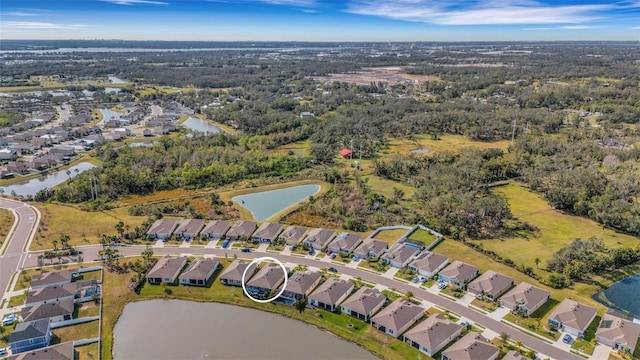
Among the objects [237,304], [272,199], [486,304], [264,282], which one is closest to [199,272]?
[237,304]

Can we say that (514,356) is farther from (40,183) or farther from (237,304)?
(40,183)

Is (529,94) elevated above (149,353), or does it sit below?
above

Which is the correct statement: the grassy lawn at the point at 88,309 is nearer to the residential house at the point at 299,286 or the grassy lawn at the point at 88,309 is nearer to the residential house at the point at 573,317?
the residential house at the point at 299,286

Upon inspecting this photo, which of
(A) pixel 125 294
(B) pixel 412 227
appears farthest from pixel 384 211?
(A) pixel 125 294

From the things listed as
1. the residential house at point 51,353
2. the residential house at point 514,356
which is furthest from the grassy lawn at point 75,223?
the residential house at point 514,356

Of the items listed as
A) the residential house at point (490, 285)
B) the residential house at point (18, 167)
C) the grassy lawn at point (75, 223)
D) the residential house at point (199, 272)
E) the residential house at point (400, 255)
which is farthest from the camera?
the residential house at point (18, 167)

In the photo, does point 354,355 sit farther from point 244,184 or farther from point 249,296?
point 244,184
